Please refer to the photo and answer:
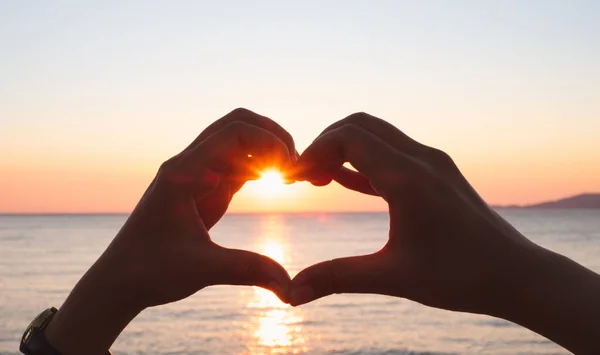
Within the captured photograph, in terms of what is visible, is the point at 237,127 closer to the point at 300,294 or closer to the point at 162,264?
the point at 162,264

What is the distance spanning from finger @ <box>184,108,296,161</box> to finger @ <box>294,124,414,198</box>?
24 cm

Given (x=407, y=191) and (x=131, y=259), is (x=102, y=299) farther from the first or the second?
(x=407, y=191)

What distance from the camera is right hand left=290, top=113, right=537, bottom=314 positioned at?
2096 millimetres

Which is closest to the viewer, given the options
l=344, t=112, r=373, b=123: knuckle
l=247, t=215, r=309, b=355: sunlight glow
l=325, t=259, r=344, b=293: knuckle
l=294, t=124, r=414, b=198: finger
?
l=325, t=259, r=344, b=293: knuckle

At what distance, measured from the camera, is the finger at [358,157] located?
7.52ft

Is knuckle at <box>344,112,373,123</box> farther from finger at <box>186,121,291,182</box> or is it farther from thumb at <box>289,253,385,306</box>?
thumb at <box>289,253,385,306</box>

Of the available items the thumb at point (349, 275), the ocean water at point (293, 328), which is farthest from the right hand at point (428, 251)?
the ocean water at point (293, 328)

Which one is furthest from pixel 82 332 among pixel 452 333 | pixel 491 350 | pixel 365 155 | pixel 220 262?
pixel 452 333

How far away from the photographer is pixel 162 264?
7.40ft

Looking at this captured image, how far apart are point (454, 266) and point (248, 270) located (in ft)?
2.31

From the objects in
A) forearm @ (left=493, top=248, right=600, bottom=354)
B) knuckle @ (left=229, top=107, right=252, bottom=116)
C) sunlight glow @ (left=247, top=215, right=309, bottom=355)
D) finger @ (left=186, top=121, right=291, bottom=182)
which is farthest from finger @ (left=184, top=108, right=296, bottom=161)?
sunlight glow @ (left=247, top=215, right=309, bottom=355)

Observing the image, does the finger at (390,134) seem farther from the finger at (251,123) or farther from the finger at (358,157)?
the finger at (251,123)

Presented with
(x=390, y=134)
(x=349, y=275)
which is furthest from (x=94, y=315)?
(x=390, y=134)

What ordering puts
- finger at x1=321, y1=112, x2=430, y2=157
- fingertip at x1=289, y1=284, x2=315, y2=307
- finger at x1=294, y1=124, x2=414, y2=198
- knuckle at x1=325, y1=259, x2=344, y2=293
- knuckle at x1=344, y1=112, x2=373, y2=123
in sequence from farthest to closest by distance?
1. knuckle at x1=344, y1=112, x2=373, y2=123
2. finger at x1=321, y1=112, x2=430, y2=157
3. finger at x1=294, y1=124, x2=414, y2=198
4. knuckle at x1=325, y1=259, x2=344, y2=293
5. fingertip at x1=289, y1=284, x2=315, y2=307
